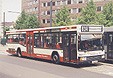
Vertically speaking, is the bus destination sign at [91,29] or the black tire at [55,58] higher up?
the bus destination sign at [91,29]

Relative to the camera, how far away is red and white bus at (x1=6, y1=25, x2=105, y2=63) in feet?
54.1

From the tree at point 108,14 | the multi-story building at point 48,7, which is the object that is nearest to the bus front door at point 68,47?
the tree at point 108,14

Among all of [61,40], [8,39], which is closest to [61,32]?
[61,40]

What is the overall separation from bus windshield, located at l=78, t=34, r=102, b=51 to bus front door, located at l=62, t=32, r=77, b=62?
0.53 meters

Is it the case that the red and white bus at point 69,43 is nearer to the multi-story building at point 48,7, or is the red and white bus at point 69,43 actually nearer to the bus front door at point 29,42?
the bus front door at point 29,42

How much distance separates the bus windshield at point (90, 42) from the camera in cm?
1641

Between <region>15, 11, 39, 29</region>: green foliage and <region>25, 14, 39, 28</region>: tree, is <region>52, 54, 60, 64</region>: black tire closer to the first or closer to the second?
<region>15, 11, 39, 29</region>: green foliage

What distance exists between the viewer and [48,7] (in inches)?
3039

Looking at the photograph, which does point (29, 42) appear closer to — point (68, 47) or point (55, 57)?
point (55, 57)

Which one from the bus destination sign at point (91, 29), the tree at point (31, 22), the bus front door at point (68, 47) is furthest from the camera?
the tree at point (31, 22)

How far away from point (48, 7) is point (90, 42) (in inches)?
2409

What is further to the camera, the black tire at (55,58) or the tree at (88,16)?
the tree at (88,16)

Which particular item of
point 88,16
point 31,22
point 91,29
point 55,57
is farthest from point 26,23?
point 91,29

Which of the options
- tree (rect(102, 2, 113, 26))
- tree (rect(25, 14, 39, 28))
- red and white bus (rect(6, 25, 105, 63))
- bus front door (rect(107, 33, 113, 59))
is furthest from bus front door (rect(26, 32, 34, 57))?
tree (rect(25, 14, 39, 28))
